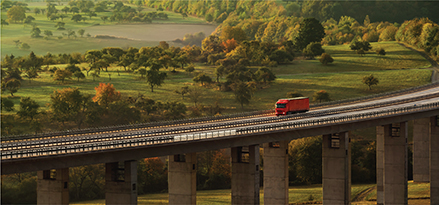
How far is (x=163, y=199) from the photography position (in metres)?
113

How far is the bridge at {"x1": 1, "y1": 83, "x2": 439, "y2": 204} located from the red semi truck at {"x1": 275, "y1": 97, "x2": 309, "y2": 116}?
298 cm

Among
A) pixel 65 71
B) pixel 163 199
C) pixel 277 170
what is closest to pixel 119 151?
pixel 277 170

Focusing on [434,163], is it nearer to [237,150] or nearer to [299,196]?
[299,196]

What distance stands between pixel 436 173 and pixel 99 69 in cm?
11110

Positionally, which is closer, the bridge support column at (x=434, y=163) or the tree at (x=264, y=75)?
the bridge support column at (x=434, y=163)

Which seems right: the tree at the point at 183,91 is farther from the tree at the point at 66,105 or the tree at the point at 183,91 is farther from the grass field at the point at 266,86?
the tree at the point at 66,105

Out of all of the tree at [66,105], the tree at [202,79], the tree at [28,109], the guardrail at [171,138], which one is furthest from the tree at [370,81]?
the tree at [28,109]

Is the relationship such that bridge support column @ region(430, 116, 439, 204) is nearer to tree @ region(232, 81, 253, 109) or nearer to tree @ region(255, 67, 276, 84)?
tree @ region(232, 81, 253, 109)

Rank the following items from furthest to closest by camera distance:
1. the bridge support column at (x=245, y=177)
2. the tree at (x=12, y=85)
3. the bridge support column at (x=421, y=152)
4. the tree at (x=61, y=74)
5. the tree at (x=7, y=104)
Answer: the tree at (x=61, y=74)
the tree at (x=12, y=85)
the tree at (x=7, y=104)
the bridge support column at (x=421, y=152)
the bridge support column at (x=245, y=177)

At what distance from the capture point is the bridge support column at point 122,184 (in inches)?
2393

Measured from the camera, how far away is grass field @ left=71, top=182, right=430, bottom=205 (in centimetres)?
10842

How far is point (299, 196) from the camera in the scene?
363 ft

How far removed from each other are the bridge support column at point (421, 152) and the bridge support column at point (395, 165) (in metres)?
28.0

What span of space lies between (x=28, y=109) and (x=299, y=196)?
2777 inches
